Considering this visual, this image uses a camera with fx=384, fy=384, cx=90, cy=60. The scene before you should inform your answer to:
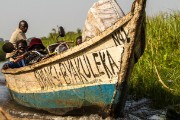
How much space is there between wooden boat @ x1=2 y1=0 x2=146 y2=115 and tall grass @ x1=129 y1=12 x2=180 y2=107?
1025mm

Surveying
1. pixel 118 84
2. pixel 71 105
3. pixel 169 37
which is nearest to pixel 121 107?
→ pixel 118 84

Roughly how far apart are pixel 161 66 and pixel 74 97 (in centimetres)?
197

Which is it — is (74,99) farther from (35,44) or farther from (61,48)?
(35,44)

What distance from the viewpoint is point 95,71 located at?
571cm

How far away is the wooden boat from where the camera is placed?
5230 millimetres

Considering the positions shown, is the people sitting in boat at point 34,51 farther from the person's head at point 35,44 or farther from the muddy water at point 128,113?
the muddy water at point 128,113

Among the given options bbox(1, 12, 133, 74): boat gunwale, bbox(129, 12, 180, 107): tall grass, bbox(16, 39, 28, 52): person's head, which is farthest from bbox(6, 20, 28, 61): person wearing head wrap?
bbox(129, 12, 180, 107): tall grass

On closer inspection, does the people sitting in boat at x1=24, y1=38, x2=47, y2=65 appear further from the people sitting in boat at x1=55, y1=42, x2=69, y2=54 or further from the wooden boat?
the people sitting in boat at x1=55, y1=42, x2=69, y2=54

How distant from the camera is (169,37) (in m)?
7.93

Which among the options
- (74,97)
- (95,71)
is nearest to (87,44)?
(95,71)

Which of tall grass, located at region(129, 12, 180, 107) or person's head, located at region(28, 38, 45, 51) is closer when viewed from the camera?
tall grass, located at region(129, 12, 180, 107)

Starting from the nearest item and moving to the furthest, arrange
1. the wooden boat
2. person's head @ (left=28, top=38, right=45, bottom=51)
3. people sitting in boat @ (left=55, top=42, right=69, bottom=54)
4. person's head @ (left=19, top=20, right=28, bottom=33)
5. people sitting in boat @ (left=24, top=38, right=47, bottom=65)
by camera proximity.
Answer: the wooden boat, people sitting in boat @ (left=55, top=42, right=69, bottom=54), people sitting in boat @ (left=24, top=38, right=47, bottom=65), person's head @ (left=28, top=38, right=45, bottom=51), person's head @ (left=19, top=20, right=28, bottom=33)

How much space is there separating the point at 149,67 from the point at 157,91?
31.8 inches

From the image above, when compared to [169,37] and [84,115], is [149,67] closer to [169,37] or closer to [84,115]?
[169,37]
